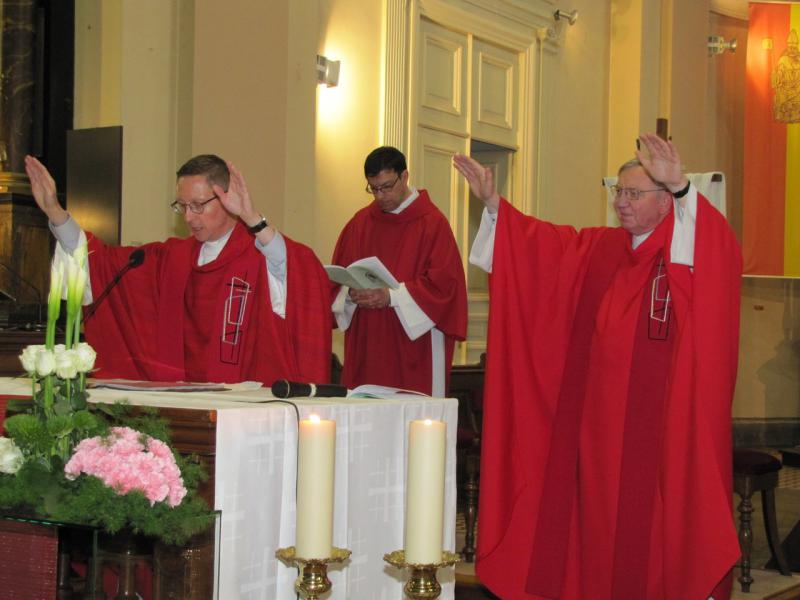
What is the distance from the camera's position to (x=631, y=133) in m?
11.1

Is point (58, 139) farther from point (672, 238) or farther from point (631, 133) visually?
point (631, 133)

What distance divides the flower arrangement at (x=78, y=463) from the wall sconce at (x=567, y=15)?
8888mm

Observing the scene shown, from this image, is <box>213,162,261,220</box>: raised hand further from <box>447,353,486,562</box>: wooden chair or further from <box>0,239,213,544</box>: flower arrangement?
<box>447,353,486,562</box>: wooden chair

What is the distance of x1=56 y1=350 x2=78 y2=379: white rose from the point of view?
1.95 meters

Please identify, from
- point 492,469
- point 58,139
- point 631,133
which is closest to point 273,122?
point 58,139

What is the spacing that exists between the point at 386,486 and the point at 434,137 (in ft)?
20.7

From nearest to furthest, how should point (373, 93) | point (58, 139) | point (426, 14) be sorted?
point (58, 139) < point (373, 93) < point (426, 14)

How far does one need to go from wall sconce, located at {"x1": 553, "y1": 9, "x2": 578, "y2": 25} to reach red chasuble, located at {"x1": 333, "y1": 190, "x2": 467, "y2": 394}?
508 cm

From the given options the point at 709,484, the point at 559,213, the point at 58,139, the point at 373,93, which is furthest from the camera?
the point at 559,213

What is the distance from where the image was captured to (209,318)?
3.95m

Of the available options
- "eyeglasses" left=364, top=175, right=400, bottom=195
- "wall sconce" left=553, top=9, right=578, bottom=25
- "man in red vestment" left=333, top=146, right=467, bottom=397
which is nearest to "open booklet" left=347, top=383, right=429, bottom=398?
"man in red vestment" left=333, top=146, right=467, bottom=397

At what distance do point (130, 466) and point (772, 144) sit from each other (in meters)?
11.2

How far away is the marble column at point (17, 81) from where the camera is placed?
21.2 feet

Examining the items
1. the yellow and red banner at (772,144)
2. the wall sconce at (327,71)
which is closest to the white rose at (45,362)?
the wall sconce at (327,71)
